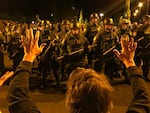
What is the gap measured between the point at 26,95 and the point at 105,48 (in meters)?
9.33

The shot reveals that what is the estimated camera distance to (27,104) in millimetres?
2518

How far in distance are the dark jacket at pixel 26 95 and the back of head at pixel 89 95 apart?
0.26 meters

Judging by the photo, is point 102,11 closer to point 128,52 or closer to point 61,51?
point 61,51

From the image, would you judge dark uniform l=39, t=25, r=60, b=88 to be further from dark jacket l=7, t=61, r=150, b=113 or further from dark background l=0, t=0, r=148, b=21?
dark background l=0, t=0, r=148, b=21

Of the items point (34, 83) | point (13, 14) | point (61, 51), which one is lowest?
point (34, 83)

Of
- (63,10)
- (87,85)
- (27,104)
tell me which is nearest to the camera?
(87,85)

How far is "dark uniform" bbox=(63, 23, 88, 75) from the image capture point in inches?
434

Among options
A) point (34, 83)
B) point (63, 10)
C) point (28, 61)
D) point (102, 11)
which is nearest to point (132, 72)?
point (28, 61)

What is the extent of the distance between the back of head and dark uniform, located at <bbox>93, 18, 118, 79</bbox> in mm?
9406

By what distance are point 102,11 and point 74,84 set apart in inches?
2512

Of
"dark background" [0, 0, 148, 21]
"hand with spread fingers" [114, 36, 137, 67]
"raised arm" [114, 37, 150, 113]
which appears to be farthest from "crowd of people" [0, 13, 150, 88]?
"dark background" [0, 0, 148, 21]

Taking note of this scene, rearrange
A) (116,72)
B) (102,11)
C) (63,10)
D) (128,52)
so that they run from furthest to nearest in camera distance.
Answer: (102,11), (63,10), (116,72), (128,52)

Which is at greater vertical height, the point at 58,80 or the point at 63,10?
the point at 63,10

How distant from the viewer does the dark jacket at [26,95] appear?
2.50 meters
